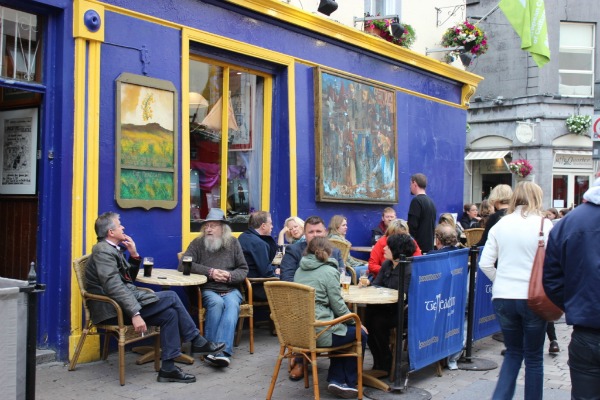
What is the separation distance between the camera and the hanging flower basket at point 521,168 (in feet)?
71.7

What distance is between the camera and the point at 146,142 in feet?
23.1

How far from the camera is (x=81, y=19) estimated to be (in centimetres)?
641

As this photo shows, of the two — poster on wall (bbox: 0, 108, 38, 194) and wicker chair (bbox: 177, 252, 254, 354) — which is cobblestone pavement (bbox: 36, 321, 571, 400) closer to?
wicker chair (bbox: 177, 252, 254, 354)

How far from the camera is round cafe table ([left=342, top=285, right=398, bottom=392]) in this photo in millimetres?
5711

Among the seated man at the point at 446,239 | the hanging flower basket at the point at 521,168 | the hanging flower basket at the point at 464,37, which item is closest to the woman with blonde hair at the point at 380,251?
the seated man at the point at 446,239

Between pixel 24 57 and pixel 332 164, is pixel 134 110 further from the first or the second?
pixel 332 164

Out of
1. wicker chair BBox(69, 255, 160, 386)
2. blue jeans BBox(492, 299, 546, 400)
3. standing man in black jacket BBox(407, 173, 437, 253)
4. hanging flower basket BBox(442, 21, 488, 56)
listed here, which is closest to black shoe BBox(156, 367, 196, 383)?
wicker chair BBox(69, 255, 160, 386)

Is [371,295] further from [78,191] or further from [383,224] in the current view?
[383,224]

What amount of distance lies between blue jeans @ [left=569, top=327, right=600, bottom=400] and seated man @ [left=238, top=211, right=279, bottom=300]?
441 cm

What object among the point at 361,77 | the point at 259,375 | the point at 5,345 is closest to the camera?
the point at 5,345

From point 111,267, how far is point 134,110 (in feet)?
6.23

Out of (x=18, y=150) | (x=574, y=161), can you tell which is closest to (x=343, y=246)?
(x=18, y=150)

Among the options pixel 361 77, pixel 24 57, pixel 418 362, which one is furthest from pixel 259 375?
pixel 361 77

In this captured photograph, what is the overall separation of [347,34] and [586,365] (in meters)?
7.54
